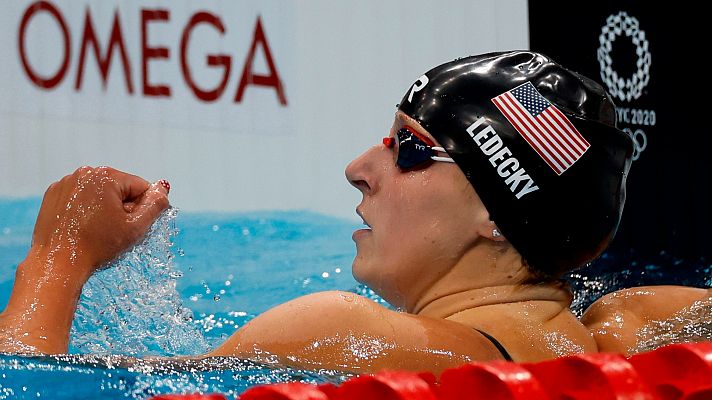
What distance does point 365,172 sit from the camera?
2174 mm

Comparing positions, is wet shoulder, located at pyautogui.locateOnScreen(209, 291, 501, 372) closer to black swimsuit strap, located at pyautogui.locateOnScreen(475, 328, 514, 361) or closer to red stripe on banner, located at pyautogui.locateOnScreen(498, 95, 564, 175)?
black swimsuit strap, located at pyautogui.locateOnScreen(475, 328, 514, 361)

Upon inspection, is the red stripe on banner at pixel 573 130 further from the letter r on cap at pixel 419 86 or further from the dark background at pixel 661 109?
the dark background at pixel 661 109

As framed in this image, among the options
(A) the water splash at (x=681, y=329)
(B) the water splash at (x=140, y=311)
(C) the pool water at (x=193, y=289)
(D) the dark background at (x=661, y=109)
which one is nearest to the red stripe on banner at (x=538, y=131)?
(A) the water splash at (x=681, y=329)

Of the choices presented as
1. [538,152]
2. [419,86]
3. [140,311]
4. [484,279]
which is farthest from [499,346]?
[140,311]

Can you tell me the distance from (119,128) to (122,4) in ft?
1.52

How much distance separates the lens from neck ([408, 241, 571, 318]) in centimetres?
212

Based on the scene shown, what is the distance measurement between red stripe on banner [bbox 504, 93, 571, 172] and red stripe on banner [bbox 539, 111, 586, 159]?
0.02 m

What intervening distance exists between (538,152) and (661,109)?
357cm

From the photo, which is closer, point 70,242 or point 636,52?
point 70,242

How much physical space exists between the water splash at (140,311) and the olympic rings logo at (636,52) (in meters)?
3.01

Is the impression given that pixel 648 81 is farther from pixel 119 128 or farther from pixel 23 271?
pixel 23 271

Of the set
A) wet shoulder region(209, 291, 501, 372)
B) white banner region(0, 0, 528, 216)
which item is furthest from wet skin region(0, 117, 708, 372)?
white banner region(0, 0, 528, 216)

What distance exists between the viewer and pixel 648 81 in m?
5.44

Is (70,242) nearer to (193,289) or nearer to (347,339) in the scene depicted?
(347,339)
